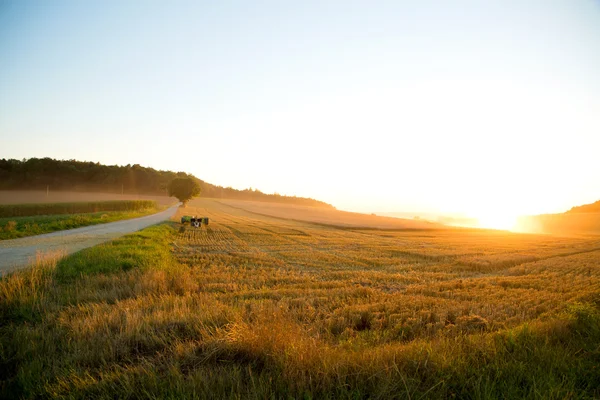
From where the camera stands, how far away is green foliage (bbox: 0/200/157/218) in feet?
126

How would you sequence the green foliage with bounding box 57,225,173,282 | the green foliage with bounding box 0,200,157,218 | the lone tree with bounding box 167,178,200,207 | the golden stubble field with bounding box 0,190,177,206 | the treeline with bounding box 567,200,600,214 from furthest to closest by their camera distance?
the treeline with bounding box 567,200,600,214, the golden stubble field with bounding box 0,190,177,206, the lone tree with bounding box 167,178,200,207, the green foliage with bounding box 0,200,157,218, the green foliage with bounding box 57,225,173,282

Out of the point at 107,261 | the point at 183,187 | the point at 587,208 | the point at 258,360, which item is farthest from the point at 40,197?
the point at 587,208

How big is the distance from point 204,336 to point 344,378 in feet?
8.37

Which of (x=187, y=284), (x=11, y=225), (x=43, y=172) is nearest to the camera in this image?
(x=187, y=284)

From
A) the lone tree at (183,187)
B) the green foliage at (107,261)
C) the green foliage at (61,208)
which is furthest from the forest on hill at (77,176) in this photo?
the green foliage at (107,261)

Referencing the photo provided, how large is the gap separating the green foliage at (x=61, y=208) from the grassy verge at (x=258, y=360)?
44284 mm

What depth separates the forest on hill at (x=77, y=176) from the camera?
93.2 m

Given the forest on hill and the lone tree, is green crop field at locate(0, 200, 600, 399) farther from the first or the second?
the forest on hill

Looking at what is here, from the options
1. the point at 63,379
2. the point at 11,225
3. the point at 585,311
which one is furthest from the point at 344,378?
the point at 11,225

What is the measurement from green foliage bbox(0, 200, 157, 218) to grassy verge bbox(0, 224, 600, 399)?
145 feet

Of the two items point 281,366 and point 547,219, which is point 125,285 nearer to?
point 281,366

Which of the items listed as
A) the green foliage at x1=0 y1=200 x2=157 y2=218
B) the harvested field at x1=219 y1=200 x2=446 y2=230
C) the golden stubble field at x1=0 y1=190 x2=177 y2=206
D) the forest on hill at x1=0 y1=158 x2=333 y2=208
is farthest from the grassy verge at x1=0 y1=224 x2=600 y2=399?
the forest on hill at x1=0 y1=158 x2=333 y2=208

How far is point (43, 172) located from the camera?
10144 cm

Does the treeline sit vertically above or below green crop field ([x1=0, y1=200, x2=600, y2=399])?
above
